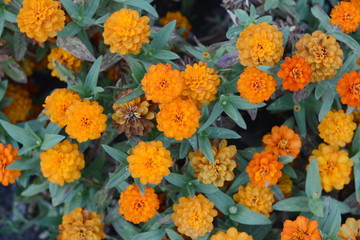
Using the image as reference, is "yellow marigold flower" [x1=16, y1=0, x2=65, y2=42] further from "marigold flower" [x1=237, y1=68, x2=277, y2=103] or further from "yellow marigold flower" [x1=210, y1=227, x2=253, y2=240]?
"yellow marigold flower" [x1=210, y1=227, x2=253, y2=240]

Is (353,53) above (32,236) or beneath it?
above

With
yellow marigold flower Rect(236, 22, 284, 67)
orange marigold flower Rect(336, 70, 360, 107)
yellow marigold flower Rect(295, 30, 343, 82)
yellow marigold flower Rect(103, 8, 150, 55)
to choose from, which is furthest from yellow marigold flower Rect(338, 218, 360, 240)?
yellow marigold flower Rect(103, 8, 150, 55)

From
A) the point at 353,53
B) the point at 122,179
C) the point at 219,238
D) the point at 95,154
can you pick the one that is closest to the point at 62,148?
the point at 122,179

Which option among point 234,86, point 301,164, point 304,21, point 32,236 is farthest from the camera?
point 32,236

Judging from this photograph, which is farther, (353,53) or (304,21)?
(304,21)

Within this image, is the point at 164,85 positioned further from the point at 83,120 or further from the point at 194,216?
the point at 194,216

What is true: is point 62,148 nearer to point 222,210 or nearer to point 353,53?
point 222,210
